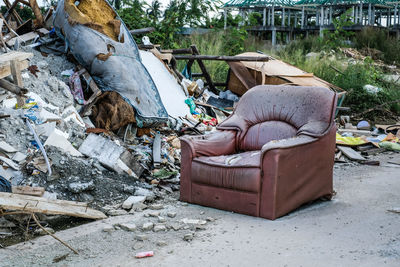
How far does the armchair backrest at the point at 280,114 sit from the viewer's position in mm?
5234

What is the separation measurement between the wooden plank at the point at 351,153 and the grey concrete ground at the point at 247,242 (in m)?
2.34

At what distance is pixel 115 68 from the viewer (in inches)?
277

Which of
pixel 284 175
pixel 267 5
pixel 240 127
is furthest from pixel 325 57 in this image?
pixel 267 5

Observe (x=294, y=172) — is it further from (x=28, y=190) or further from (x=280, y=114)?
(x=28, y=190)

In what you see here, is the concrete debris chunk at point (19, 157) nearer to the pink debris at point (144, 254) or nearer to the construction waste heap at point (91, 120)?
the construction waste heap at point (91, 120)

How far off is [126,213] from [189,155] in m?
0.85

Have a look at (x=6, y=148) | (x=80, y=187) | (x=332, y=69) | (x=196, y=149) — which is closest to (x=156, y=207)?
(x=196, y=149)

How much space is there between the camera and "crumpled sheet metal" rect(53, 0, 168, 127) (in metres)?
7.02

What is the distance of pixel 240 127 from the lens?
18.7 ft

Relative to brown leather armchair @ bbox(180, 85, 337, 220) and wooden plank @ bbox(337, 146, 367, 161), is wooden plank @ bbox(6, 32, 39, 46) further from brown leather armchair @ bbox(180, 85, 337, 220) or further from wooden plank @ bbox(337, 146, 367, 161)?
wooden plank @ bbox(337, 146, 367, 161)

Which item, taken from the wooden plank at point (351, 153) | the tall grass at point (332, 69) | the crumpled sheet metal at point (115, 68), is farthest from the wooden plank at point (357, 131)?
the crumpled sheet metal at point (115, 68)

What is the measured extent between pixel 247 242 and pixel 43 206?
1.78m

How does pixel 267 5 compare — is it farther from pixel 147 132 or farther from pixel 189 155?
pixel 189 155


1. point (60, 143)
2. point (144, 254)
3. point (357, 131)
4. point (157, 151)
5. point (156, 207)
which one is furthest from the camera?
point (357, 131)
